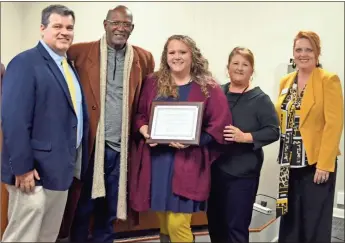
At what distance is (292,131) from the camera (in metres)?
1.53

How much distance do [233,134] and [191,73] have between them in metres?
0.27

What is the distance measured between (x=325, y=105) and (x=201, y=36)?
57 centimetres

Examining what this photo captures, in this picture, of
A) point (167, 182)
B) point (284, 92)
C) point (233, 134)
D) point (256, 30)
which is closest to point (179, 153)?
point (167, 182)

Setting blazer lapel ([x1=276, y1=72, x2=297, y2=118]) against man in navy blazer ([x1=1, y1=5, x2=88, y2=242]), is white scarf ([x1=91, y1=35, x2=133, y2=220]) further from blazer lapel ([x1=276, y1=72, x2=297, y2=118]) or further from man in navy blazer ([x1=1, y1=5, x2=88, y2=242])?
blazer lapel ([x1=276, y1=72, x2=297, y2=118])

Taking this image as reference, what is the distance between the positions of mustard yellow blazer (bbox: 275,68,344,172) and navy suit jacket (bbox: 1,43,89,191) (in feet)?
2.93

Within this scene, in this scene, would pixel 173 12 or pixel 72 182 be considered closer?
pixel 72 182

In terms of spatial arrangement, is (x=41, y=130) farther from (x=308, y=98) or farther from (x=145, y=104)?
(x=308, y=98)

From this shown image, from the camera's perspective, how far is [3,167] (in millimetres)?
1235

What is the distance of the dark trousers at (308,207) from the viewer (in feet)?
5.05

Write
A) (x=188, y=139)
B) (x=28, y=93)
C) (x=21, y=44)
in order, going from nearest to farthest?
(x=28, y=93) → (x=188, y=139) → (x=21, y=44)

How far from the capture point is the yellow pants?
1.38 meters

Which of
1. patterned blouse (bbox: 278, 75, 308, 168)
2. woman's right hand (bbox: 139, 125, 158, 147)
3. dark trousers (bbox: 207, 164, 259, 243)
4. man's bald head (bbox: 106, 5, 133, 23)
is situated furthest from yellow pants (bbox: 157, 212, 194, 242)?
man's bald head (bbox: 106, 5, 133, 23)

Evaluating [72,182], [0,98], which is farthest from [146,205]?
[0,98]

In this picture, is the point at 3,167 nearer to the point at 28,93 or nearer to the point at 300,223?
the point at 28,93
